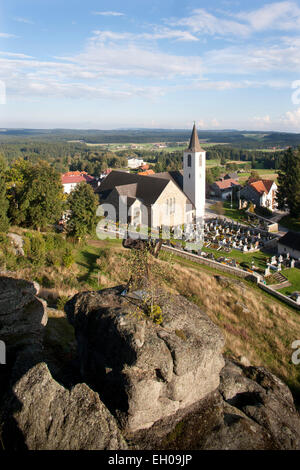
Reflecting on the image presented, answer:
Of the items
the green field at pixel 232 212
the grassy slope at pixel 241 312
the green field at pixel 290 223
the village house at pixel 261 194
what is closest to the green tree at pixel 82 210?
the grassy slope at pixel 241 312

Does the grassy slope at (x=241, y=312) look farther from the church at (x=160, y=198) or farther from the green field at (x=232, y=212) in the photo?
the green field at (x=232, y=212)

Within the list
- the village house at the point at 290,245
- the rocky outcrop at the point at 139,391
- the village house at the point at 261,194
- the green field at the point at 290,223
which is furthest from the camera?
the village house at the point at 261,194

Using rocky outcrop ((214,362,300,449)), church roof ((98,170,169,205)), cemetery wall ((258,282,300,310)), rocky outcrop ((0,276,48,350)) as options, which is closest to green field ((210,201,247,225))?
church roof ((98,170,169,205))

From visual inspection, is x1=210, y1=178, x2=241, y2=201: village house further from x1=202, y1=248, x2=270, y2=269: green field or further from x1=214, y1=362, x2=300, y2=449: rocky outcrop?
x1=214, y1=362, x2=300, y2=449: rocky outcrop

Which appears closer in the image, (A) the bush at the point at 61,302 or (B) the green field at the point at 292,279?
(A) the bush at the point at 61,302

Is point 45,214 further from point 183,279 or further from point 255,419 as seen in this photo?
point 255,419

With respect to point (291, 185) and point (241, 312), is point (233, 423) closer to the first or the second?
point (241, 312)

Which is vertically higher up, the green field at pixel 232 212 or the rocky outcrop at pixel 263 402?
the green field at pixel 232 212

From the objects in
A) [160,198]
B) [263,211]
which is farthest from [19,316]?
[263,211]
